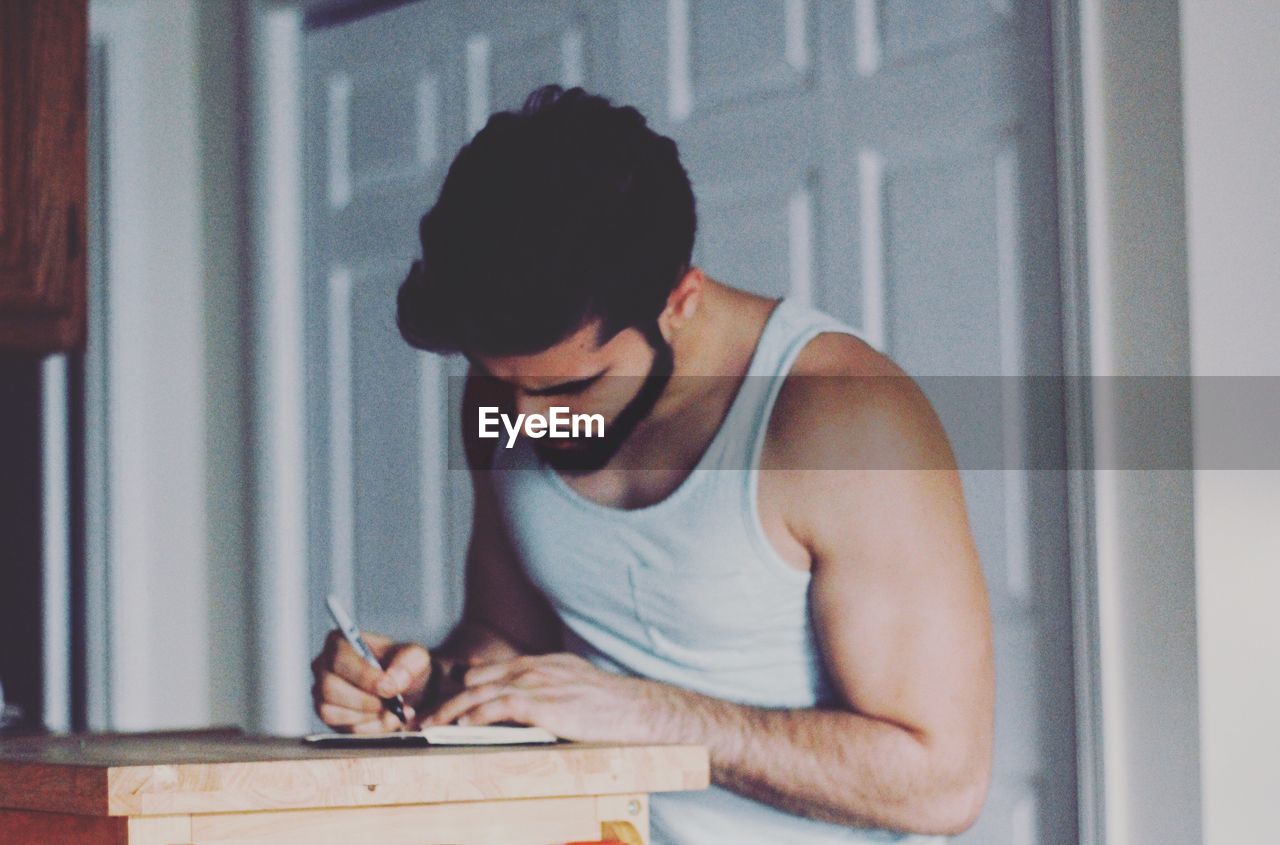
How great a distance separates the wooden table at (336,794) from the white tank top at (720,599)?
0.42 metres

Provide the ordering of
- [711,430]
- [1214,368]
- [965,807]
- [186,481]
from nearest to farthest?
[1214,368], [965,807], [711,430], [186,481]

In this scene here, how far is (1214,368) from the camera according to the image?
5.10 ft

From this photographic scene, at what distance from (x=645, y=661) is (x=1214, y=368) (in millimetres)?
704

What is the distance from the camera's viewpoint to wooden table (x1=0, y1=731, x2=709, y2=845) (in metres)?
1.14

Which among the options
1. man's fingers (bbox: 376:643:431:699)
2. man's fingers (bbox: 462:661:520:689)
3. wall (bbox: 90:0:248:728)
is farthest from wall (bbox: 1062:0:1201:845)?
wall (bbox: 90:0:248:728)

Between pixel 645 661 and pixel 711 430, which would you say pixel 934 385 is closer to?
pixel 711 430

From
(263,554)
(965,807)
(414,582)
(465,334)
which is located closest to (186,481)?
(263,554)

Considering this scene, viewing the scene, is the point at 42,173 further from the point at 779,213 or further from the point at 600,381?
the point at 779,213

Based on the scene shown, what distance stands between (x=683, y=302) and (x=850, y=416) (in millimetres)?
258

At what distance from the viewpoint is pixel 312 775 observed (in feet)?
3.89

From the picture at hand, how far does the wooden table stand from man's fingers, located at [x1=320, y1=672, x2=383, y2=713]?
331 mm

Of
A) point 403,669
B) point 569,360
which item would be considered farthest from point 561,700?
point 569,360

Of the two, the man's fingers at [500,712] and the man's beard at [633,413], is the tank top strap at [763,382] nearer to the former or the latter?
the man's beard at [633,413]

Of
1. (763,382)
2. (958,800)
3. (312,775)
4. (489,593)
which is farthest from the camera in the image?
(489,593)
